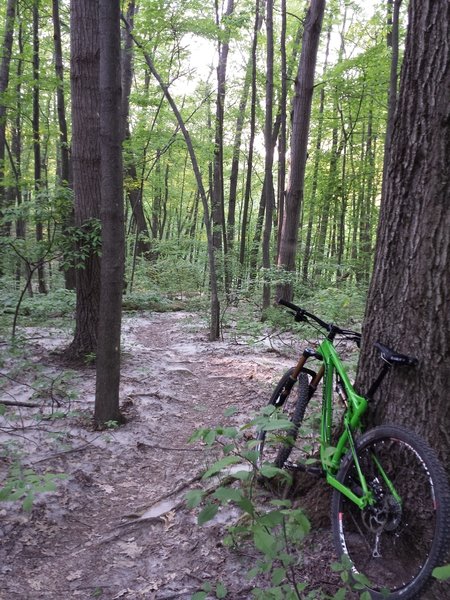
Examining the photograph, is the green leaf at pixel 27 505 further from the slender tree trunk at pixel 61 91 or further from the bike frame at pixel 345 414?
the slender tree trunk at pixel 61 91

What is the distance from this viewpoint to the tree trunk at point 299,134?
9.51 m

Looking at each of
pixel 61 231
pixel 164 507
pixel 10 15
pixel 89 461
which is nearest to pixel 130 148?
pixel 10 15

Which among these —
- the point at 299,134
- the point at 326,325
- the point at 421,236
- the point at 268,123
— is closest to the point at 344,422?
the point at 326,325

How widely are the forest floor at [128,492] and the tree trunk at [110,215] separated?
40cm

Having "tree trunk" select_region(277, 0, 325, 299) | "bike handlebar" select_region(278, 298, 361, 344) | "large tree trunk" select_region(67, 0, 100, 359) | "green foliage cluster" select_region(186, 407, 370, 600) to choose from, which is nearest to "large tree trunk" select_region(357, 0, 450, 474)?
"bike handlebar" select_region(278, 298, 361, 344)

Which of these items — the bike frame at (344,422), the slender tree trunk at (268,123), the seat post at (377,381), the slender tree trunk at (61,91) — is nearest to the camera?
the bike frame at (344,422)

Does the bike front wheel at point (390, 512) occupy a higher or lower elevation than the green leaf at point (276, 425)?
lower

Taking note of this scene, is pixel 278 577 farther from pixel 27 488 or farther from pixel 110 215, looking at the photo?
pixel 110 215

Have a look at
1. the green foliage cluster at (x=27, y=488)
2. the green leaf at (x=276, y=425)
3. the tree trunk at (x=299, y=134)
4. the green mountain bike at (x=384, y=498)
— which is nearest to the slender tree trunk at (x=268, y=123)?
the tree trunk at (x=299, y=134)

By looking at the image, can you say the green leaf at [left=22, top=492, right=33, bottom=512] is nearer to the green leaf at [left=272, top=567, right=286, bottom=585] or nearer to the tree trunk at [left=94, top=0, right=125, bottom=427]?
the green leaf at [left=272, top=567, right=286, bottom=585]

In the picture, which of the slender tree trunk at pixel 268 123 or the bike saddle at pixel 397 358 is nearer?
the bike saddle at pixel 397 358

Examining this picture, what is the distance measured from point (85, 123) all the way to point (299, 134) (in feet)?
18.4

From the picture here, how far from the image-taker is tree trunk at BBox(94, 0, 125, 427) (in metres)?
4.15

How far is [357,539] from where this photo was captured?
2.43m
